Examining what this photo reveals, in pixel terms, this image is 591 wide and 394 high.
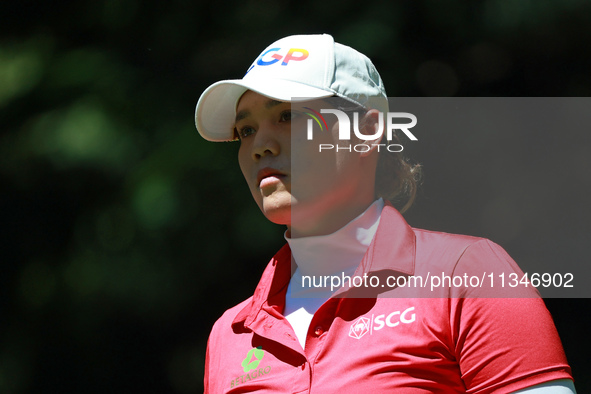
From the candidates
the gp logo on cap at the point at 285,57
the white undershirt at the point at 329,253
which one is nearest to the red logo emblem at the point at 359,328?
the white undershirt at the point at 329,253

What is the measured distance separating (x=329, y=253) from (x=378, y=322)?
247 mm

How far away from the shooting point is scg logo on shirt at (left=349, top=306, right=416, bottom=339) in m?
1.17

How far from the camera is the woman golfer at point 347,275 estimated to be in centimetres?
111

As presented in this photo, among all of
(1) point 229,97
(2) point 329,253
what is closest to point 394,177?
(2) point 329,253

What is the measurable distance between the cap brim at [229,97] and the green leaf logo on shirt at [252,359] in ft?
1.66

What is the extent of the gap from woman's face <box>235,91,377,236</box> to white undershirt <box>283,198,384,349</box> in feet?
0.07

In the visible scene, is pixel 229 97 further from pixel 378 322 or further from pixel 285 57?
pixel 378 322

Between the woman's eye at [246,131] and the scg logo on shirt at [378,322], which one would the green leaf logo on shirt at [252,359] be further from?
the woman's eye at [246,131]

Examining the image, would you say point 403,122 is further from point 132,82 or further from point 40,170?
point 40,170

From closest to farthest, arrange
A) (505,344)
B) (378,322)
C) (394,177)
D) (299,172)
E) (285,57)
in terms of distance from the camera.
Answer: (505,344) < (378,322) < (299,172) < (285,57) < (394,177)

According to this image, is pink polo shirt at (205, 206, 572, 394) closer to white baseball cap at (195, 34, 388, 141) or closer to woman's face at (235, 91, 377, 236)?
woman's face at (235, 91, 377, 236)

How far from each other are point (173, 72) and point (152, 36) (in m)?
0.16

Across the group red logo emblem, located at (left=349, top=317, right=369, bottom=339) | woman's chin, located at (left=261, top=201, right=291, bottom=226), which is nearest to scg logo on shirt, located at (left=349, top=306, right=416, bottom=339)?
red logo emblem, located at (left=349, top=317, right=369, bottom=339)

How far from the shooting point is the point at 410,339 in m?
1.13
